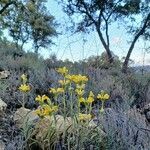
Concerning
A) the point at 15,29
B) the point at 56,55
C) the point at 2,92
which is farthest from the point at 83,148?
the point at 15,29

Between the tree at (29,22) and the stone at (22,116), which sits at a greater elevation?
the tree at (29,22)

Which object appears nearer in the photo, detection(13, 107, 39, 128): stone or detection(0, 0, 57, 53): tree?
detection(13, 107, 39, 128): stone

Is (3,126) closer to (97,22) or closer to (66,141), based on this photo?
(66,141)

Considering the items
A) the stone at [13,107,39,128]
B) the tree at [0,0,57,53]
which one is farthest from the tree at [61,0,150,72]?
the stone at [13,107,39,128]

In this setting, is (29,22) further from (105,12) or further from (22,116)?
(22,116)

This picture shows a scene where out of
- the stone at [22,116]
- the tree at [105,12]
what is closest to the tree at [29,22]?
the tree at [105,12]

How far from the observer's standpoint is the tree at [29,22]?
2994cm

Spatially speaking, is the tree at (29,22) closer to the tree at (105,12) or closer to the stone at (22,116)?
the tree at (105,12)

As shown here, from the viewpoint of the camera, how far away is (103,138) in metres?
3.35

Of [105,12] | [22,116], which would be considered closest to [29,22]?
[105,12]

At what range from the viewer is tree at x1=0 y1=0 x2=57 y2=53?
29938 millimetres

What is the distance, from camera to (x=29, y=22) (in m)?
32.6

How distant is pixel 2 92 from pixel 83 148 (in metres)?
2.03

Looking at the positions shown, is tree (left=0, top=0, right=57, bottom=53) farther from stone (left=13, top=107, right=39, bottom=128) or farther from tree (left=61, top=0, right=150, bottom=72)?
stone (left=13, top=107, right=39, bottom=128)
